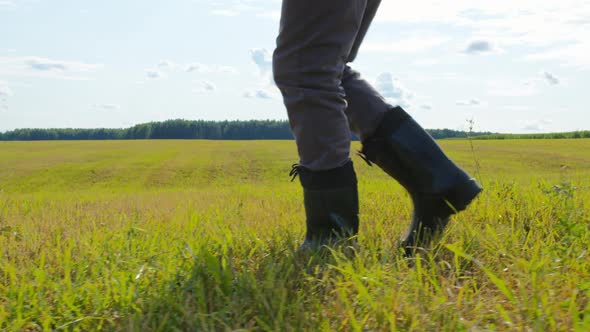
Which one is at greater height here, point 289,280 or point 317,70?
point 317,70

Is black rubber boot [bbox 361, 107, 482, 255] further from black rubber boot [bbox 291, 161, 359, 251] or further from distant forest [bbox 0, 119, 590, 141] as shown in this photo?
distant forest [bbox 0, 119, 590, 141]

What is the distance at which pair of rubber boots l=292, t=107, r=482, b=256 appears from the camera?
7.70 ft

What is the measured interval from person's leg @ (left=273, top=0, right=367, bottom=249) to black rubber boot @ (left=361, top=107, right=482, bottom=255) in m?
0.24

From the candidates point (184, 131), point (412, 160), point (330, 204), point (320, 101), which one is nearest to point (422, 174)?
point (412, 160)

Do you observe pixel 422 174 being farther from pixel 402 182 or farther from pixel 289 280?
pixel 289 280

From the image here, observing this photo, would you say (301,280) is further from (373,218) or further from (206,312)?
(373,218)

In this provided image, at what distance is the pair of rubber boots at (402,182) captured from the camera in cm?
235

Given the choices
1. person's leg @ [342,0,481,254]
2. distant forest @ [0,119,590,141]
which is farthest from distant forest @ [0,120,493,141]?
person's leg @ [342,0,481,254]

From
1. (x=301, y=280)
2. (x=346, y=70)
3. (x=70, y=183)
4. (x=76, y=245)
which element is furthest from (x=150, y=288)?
(x=70, y=183)

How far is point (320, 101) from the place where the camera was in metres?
2.26

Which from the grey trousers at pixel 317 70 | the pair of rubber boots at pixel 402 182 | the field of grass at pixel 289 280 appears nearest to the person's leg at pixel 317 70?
the grey trousers at pixel 317 70

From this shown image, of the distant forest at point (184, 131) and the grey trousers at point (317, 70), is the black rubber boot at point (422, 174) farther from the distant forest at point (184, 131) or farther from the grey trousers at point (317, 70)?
the distant forest at point (184, 131)

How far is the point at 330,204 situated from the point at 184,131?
9748cm

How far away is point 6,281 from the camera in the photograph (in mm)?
1980
